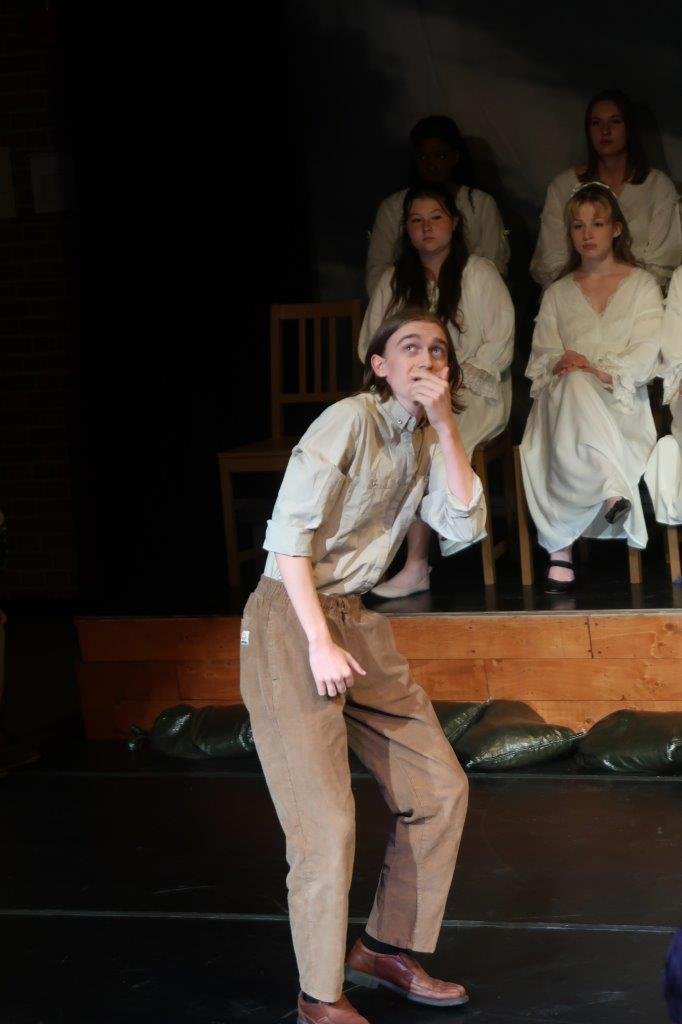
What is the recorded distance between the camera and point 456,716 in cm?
388

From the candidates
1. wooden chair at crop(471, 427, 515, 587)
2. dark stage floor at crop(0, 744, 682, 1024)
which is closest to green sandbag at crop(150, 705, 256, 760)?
dark stage floor at crop(0, 744, 682, 1024)

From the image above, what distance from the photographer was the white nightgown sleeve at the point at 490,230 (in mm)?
5090

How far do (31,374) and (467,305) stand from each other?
7.38 feet

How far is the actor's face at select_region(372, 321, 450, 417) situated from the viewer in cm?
230

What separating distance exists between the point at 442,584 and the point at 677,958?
339 cm

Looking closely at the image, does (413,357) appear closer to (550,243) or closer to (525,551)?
(525,551)

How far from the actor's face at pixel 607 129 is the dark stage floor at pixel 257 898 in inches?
95.3

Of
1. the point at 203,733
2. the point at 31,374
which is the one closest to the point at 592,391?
the point at 203,733

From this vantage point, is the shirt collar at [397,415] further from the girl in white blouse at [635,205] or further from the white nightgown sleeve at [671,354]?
the girl in white blouse at [635,205]

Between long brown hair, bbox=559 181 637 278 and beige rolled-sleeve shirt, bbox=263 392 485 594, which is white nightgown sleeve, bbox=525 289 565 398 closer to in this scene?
long brown hair, bbox=559 181 637 278

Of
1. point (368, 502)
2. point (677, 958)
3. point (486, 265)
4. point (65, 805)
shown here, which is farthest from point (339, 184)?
point (677, 958)

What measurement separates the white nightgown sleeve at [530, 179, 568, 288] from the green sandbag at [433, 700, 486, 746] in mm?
→ 1774

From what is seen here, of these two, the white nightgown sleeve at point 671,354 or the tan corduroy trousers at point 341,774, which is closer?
the tan corduroy trousers at point 341,774

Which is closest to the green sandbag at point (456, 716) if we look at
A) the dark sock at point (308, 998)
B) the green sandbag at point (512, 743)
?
the green sandbag at point (512, 743)
